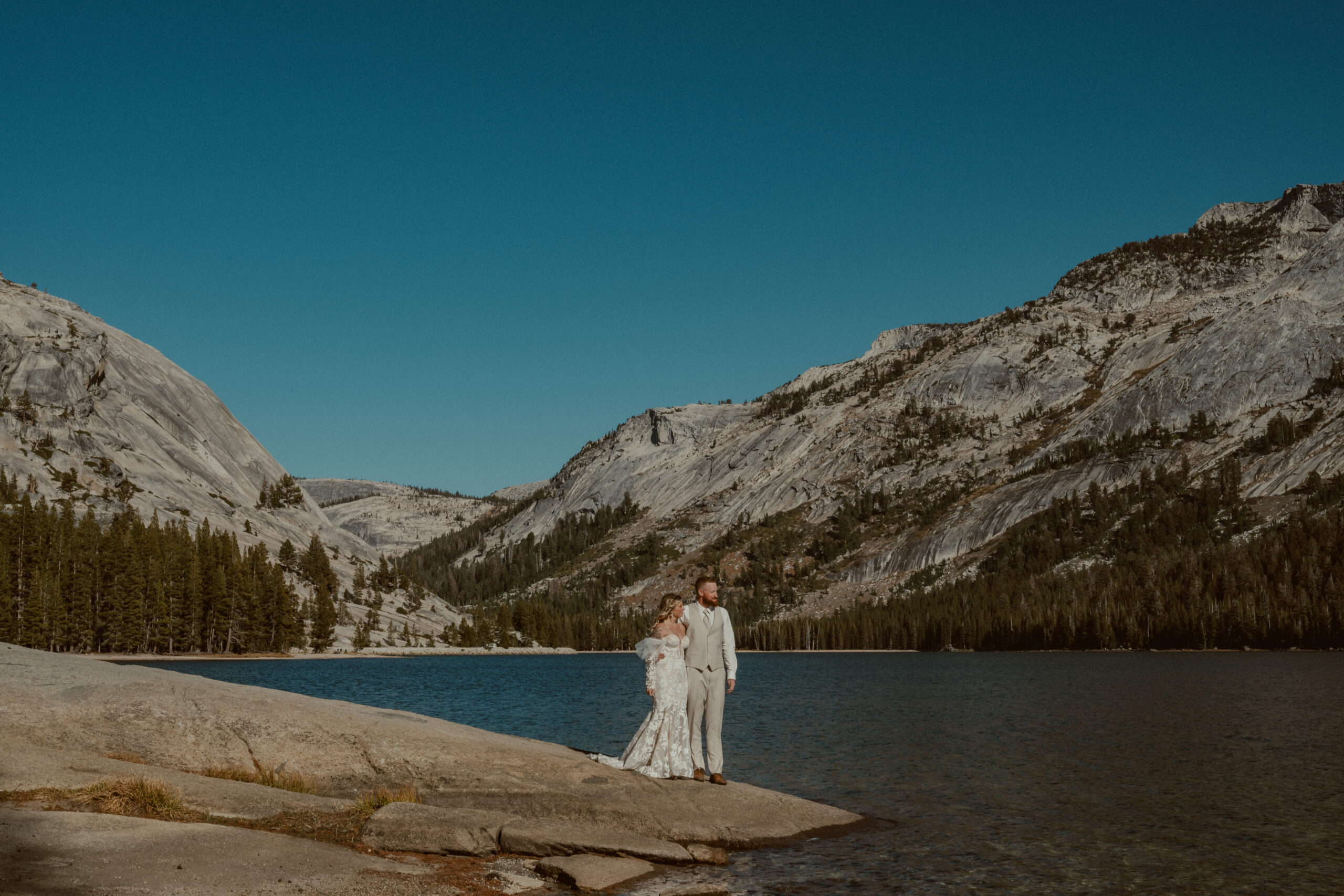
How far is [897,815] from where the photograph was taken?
27562mm

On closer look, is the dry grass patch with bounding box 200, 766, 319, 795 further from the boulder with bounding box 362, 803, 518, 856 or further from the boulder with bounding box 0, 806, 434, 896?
the boulder with bounding box 0, 806, 434, 896

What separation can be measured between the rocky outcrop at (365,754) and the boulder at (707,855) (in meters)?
0.53

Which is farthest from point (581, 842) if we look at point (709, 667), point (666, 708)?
point (709, 667)

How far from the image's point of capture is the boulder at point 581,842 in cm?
1997

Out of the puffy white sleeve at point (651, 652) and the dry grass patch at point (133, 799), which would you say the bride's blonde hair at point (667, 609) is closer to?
the puffy white sleeve at point (651, 652)

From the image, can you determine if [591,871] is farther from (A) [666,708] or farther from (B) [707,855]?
(A) [666,708]

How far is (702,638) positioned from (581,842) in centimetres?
614

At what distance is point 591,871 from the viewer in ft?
62.4

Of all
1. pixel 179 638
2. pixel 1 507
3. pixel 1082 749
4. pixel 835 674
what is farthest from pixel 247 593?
pixel 1082 749

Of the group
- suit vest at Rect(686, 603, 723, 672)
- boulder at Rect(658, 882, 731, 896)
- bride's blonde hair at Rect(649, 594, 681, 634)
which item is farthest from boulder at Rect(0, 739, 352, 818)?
suit vest at Rect(686, 603, 723, 672)

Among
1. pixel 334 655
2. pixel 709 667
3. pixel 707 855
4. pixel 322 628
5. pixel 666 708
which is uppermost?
pixel 709 667

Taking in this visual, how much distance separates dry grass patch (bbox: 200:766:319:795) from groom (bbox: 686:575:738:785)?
31.2 feet

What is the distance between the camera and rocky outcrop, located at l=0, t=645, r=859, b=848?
73.8 feet

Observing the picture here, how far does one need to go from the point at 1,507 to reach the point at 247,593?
37.1 m
